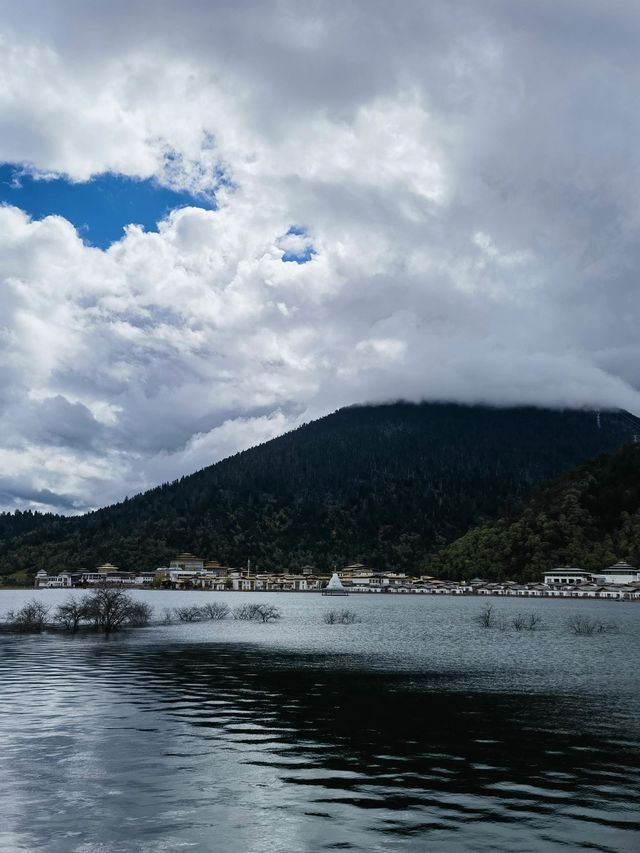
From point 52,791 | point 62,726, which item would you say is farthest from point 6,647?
point 52,791

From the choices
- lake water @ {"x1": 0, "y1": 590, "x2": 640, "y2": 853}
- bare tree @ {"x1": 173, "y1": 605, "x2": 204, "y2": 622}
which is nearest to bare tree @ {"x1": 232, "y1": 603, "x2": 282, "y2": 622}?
bare tree @ {"x1": 173, "y1": 605, "x2": 204, "y2": 622}

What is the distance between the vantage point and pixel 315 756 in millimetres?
31188

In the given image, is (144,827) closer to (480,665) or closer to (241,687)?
(241,687)

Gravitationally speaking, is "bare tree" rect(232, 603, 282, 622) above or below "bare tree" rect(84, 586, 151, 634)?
below

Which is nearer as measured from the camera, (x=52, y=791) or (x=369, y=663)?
(x=52, y=791)

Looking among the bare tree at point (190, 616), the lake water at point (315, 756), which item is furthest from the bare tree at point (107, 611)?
the lake water at point (315, 756)

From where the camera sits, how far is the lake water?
21.7 metres

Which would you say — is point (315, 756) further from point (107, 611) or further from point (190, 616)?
point (190, 616)

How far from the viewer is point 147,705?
4266cm

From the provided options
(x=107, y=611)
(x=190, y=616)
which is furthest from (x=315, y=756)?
(x=190, y=616)

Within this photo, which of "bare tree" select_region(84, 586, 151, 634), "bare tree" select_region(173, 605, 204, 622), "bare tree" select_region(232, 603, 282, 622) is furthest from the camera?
"bare tree" select_region(232, 603, 282, 622)

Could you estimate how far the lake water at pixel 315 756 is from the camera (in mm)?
21719

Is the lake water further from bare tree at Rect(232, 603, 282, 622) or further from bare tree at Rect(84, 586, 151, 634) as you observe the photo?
bare tree at Rect(232, 603, 282, 622)

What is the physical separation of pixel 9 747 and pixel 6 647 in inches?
2039
